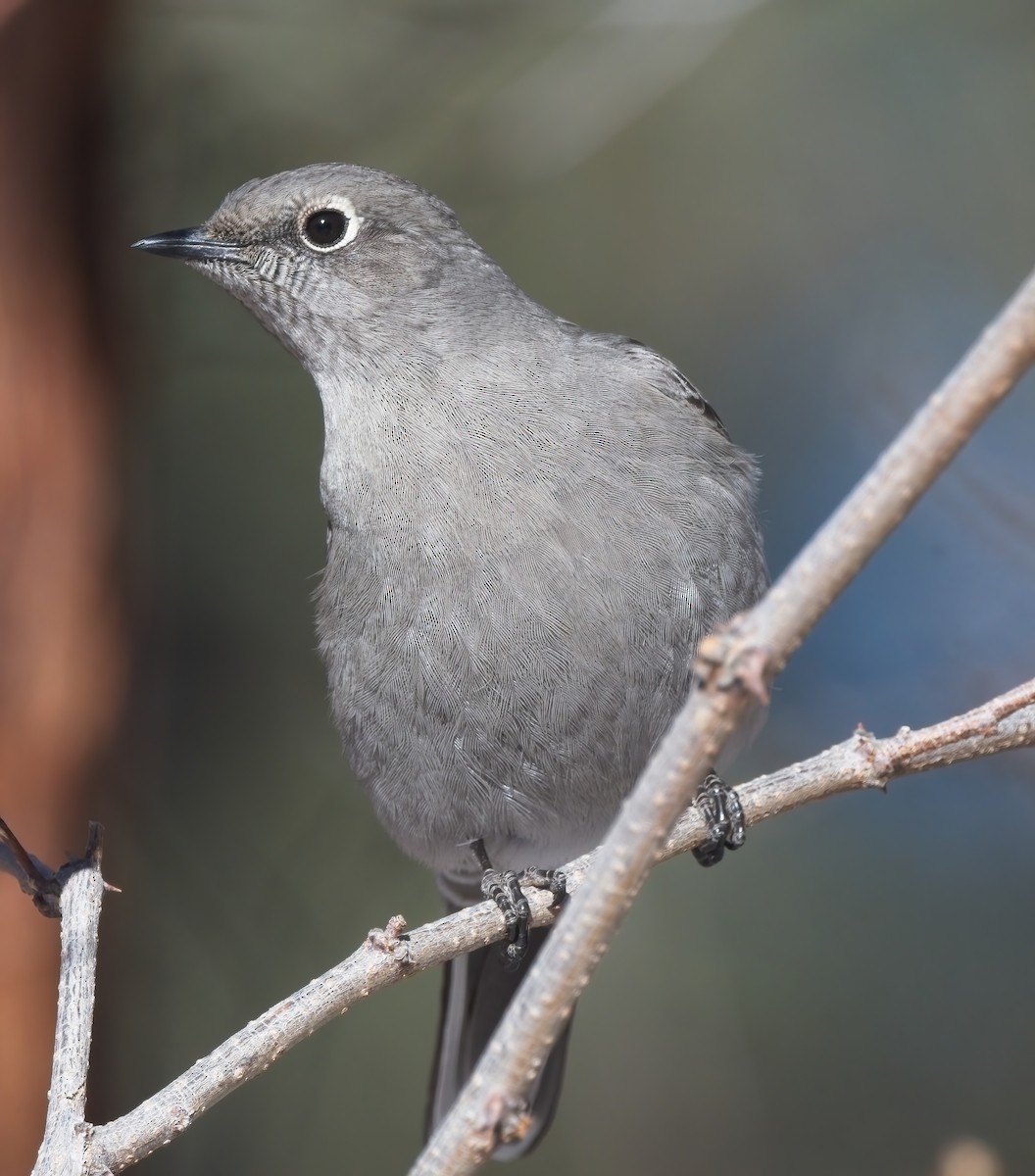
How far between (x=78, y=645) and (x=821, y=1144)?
4584mm

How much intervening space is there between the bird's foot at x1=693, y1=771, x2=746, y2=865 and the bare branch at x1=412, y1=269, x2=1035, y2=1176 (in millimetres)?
1539

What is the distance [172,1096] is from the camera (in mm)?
2340

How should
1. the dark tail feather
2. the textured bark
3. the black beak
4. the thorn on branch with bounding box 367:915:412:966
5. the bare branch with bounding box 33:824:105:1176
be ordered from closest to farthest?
the bare branch with bounding box 33:824:105:1176, the thorn on branch with bounding box 367:915:412:966, the black beak, the dark tail feather, the textured bark

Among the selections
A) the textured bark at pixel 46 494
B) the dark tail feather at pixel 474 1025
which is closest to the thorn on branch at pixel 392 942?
the dark tail feather at pixel 474 1025

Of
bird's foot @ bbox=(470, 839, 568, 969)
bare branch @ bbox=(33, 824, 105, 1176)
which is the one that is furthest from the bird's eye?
bare branch @ bbox=(33, 824, 105, 1176)

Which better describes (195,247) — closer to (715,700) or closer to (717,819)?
(717,819)

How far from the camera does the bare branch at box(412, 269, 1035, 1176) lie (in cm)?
162

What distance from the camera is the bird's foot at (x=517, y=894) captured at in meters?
3.34

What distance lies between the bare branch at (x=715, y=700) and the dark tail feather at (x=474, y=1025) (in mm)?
2898

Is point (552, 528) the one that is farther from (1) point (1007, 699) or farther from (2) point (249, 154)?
(2) point (249, 154)

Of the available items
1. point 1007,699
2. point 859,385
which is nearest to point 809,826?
point 859,385

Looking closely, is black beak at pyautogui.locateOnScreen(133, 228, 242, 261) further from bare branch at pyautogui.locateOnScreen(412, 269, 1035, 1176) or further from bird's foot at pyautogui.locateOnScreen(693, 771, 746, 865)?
bare branch at pyautogui.locateOnScreen(412, 269, 1035, 1176)

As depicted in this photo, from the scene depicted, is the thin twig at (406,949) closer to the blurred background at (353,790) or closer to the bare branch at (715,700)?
the bare branch at (715,700)

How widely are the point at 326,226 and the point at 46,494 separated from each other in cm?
241
